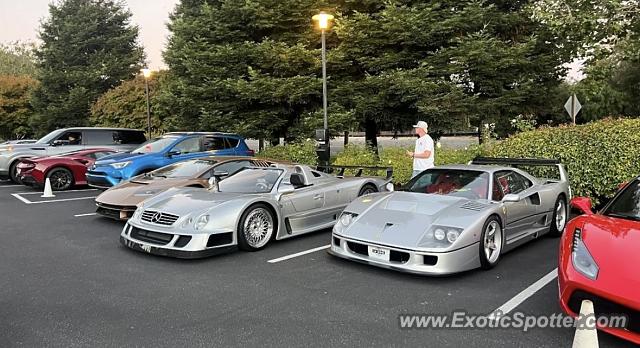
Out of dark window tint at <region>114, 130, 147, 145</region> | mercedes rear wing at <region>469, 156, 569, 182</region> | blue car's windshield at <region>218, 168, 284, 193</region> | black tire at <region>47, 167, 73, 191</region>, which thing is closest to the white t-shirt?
mercedes rear wing at <region>469, 156, 569, 182</region>

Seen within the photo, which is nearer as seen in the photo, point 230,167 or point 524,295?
point 524,295

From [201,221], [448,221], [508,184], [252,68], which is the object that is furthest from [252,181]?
[252,68]

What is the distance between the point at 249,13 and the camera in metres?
15.3

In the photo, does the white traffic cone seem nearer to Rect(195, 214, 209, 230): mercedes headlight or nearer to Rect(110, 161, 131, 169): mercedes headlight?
Rect(110, 161, 131, 169): mercedes headlight

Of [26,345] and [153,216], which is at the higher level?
[153,216]

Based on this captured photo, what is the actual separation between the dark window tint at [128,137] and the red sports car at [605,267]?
1430 centimetres

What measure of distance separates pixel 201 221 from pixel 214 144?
6.94 m

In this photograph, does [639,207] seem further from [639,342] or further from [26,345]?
[26,345]

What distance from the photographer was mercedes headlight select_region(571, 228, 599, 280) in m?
3.27

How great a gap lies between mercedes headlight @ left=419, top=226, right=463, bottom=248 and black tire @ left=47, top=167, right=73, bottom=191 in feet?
35.3

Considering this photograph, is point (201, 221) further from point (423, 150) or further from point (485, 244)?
point (423, 150)

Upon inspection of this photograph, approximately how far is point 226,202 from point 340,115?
884 centimetres

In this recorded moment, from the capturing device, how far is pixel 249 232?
5.96m

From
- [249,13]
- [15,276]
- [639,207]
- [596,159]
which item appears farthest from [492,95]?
[15,276]
